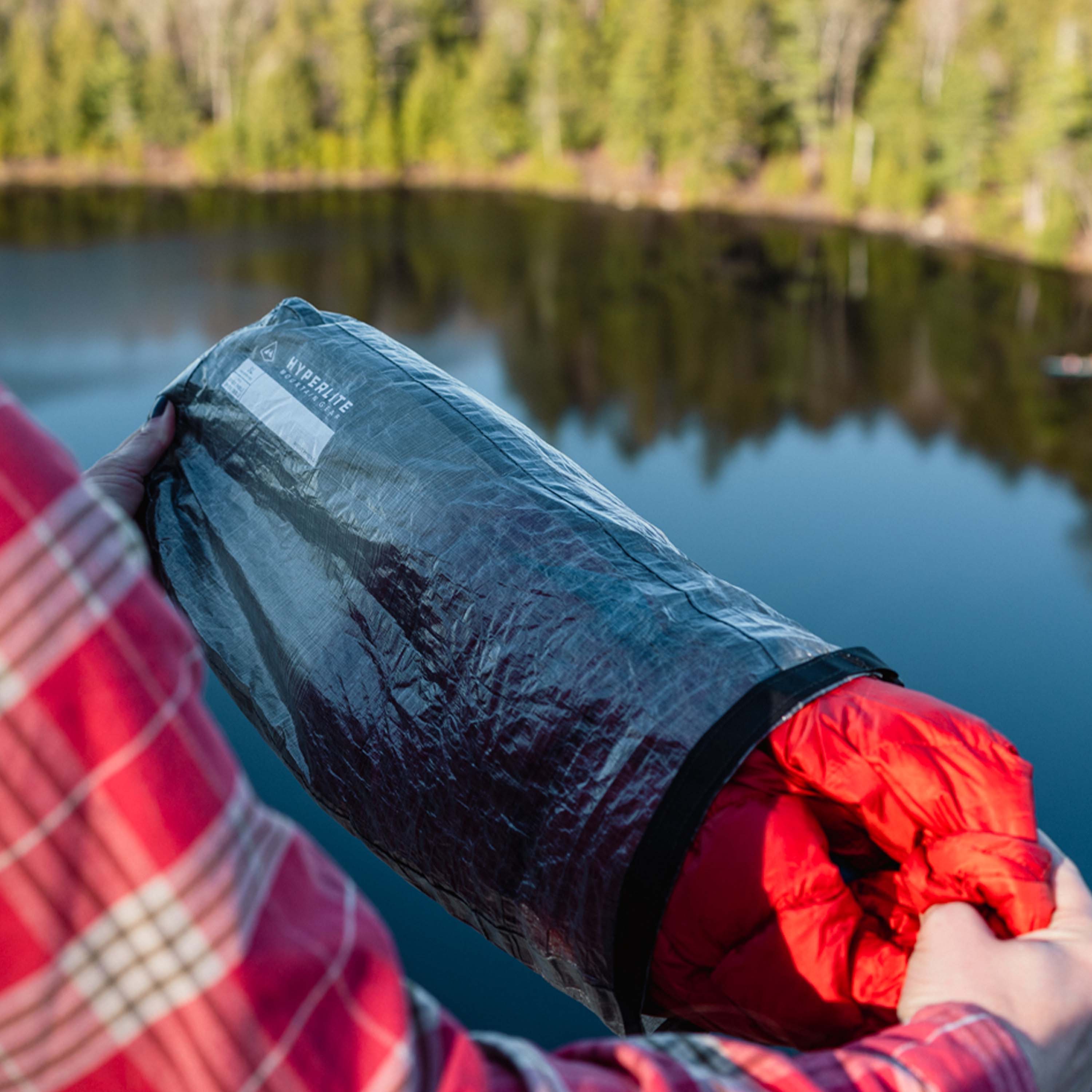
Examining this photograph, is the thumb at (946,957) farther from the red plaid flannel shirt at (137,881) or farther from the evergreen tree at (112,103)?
the evergreen tree at (112,103)

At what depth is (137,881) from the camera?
1.27 ft

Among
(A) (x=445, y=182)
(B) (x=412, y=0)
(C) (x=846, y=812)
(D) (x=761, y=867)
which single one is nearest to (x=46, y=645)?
(D) (x=761, y=867)

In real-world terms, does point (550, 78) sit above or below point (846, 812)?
above

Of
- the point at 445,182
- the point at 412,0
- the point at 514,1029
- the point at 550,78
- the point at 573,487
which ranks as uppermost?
the point at 412,0

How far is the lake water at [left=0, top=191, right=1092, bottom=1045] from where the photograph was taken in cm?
311

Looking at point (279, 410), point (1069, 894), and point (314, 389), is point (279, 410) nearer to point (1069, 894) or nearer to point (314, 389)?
point (314, 389)

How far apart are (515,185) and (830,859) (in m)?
15.8

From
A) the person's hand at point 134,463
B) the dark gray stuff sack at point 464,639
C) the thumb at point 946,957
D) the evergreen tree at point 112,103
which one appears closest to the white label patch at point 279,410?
the dark gray stuff sack at point 464,639

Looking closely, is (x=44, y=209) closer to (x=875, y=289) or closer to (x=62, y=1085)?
(x=875, y=289)

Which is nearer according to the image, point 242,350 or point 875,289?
point 242,350

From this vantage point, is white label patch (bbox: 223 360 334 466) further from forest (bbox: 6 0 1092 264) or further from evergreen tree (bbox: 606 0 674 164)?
evergreen tree (bbox: 606 0 674 164)

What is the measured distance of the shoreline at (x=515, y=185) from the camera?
12.9m

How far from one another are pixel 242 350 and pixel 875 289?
8301 mm

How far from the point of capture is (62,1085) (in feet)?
1.31
